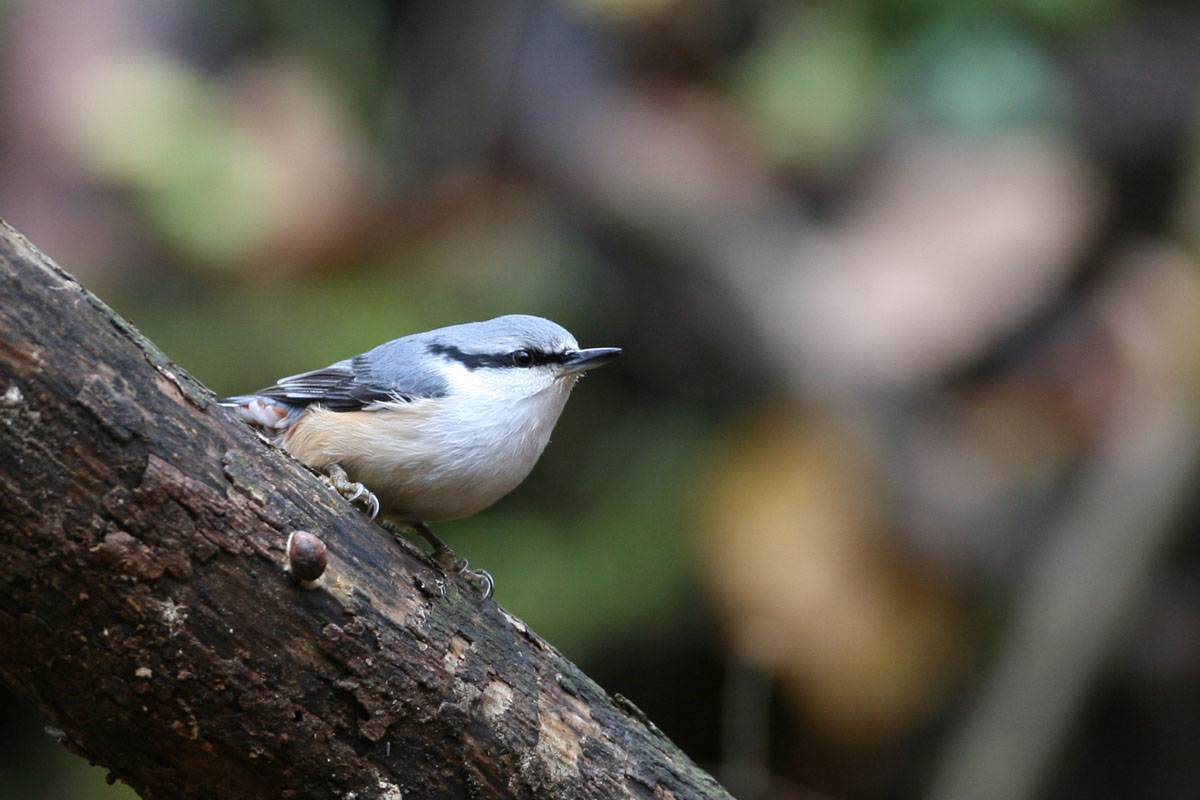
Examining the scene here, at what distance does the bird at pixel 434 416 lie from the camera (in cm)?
289

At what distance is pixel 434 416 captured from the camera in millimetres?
2953

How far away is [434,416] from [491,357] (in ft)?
1.15

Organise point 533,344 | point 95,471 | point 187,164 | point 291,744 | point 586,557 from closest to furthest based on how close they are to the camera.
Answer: point 95,471
point 291,744
point 533,344
point 187,164
point 586,557

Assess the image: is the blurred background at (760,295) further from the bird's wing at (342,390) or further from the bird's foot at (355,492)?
the bird's foot at (355,492)

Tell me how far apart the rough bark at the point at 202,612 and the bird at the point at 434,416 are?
1.58ft

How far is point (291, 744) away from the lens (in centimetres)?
195

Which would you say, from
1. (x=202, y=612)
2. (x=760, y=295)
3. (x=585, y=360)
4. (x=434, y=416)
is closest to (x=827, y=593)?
(x=760, y=295)

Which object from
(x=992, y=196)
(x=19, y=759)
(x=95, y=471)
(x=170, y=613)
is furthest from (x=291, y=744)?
(x=992, y=196)

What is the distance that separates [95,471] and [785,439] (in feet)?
13.7

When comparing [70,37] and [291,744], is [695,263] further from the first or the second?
[291,744]

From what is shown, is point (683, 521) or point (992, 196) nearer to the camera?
point (683, 521)

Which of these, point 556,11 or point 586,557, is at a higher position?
point 556,11

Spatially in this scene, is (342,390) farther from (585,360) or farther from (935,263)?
(935,263)

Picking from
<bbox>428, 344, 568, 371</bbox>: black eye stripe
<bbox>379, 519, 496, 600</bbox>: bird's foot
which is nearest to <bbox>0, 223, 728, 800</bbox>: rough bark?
<bbox>379, 519, 496, 600</bbox>: bird's foot
